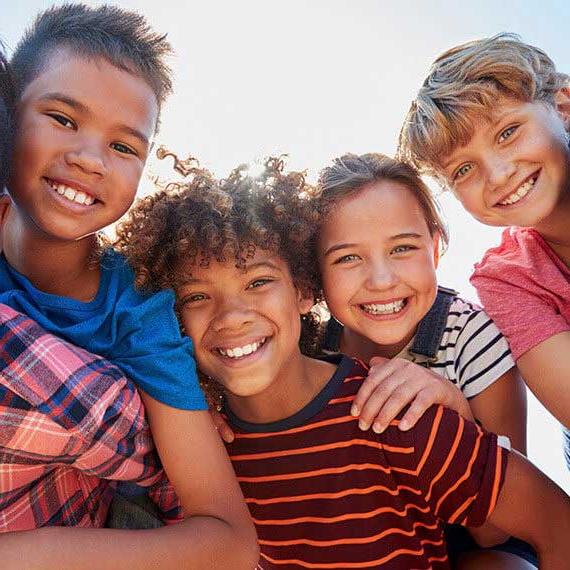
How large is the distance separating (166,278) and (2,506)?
842 mm

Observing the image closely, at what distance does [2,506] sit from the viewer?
1.53m

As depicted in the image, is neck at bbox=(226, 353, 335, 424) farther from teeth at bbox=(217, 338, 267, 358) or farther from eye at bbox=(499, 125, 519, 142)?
eye at bbox=(499, 125, 519, 142)

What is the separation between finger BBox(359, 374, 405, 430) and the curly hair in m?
0.56

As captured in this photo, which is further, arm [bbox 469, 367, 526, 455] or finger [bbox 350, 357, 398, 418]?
arm [bbox 469, 367, 526, 455]

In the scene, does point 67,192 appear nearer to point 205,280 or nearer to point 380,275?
point 205,280

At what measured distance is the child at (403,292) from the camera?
90.9 inches

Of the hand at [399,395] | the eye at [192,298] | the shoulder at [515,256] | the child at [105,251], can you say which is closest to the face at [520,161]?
the shoulder at [515,256]

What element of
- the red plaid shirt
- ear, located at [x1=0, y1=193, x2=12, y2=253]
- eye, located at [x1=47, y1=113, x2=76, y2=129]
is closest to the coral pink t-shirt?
the red plaid shirt

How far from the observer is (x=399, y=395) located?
73.6 inches

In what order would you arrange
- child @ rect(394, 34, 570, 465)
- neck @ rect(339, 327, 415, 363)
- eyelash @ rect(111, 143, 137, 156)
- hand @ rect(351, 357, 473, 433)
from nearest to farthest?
hand @ rect(351, 357, 473, 433) < eyelash @ rect(111, 143, 137, 156) < child @ rect(394, 34, 570, 465) < neck @ rect(339, 327, 415, 363)

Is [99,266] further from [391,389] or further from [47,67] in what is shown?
[391,389]

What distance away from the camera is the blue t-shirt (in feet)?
5.68

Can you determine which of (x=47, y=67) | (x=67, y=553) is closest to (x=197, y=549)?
(x=67, y=553)

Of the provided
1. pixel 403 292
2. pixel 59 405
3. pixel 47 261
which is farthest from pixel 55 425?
pixel 403 292
